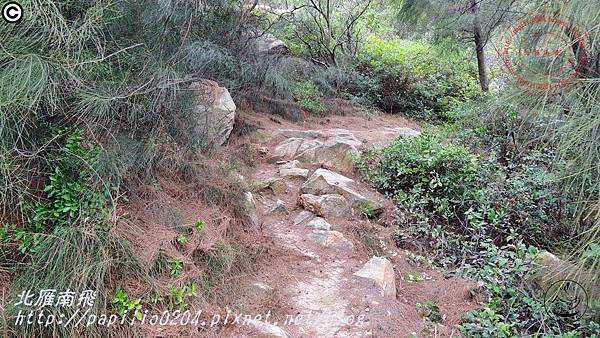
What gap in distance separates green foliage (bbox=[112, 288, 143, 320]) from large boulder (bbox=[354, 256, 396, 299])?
1588 mm

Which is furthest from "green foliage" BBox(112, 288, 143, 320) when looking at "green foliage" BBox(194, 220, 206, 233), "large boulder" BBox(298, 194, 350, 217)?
"large boulder" BBox(298, 194, 350, 217)

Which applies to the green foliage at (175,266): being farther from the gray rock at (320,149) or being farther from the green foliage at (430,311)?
the gray rock at (320,149)

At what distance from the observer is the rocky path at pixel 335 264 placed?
104 inches

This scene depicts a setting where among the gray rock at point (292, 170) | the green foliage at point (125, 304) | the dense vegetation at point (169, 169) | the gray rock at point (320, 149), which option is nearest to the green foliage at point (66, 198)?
the dense vegetation at point (169, 169)

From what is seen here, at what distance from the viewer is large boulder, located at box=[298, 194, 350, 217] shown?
407 centimetres

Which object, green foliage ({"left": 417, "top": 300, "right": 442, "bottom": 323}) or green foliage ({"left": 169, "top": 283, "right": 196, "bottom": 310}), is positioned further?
green foliage ({"left": 417, "top": 300, "right": 442, "bottom": 323})

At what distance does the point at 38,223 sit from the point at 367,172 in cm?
359

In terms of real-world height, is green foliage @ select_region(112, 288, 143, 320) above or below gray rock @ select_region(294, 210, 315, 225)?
above

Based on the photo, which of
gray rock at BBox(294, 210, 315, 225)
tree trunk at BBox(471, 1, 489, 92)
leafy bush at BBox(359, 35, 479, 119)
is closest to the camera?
gray rock at BBox(294, 210, 315, 225)

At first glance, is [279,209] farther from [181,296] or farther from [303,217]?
[181,296]

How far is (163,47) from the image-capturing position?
9.39ft

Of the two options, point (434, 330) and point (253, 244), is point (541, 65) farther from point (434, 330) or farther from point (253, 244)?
point (253, 244)

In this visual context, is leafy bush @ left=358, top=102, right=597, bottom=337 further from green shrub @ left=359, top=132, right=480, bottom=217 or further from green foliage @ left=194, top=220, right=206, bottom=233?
green foliage @ left=194, top=220, right=206, bottom=233

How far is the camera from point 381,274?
304 centimetres
